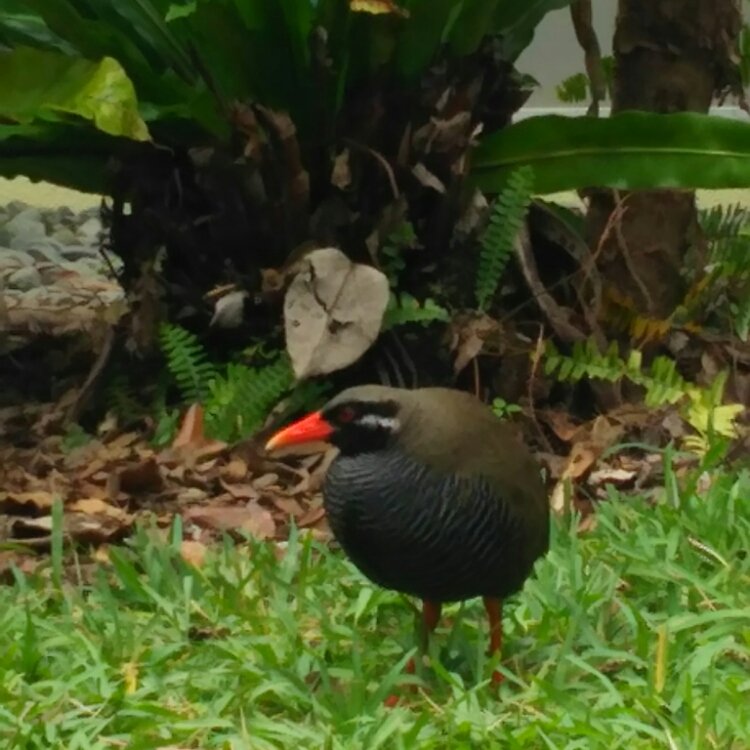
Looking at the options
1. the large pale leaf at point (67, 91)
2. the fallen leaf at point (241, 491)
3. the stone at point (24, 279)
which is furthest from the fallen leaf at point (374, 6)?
the stone at point (24, 279)

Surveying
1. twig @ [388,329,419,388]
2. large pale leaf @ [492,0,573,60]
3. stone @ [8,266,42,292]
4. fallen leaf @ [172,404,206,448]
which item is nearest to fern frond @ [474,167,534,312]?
twig @ [388,329,419,388]

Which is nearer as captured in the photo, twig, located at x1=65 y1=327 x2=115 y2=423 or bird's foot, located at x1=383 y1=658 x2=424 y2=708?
bird's foot, located at x1=383 y1=658 x2=424 y2=708

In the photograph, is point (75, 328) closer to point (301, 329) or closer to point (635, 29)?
point (301, 329)

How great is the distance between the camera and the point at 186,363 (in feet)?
10.4

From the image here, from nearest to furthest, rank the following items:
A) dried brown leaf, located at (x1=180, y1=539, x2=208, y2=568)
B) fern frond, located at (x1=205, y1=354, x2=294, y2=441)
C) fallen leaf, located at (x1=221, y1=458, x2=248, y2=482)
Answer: dried brown leaf, located at (x1=180, y1=539, x2=208, y2=568) < fallen leaf, located at (x1=221, y1=458, x2=248, y2=482) < fern frond, located at (x1=205, y1=354, x2=294, y2=441)

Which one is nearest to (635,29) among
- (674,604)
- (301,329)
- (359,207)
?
(359,207)

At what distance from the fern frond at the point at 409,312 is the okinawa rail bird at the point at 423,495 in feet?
3.49

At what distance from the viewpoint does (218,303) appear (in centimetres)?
320

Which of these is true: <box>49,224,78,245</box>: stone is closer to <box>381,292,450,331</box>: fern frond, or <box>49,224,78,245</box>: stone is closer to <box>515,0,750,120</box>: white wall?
<box>515,0,750,120</box>: white wall

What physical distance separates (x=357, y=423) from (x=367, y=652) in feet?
1.18

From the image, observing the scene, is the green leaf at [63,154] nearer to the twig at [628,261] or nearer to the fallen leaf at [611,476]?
the twig at [628,261]

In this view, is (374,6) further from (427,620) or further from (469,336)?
(427,620)

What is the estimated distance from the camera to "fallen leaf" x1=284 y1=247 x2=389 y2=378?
297 cm

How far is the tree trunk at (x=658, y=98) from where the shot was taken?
343 centimetres
